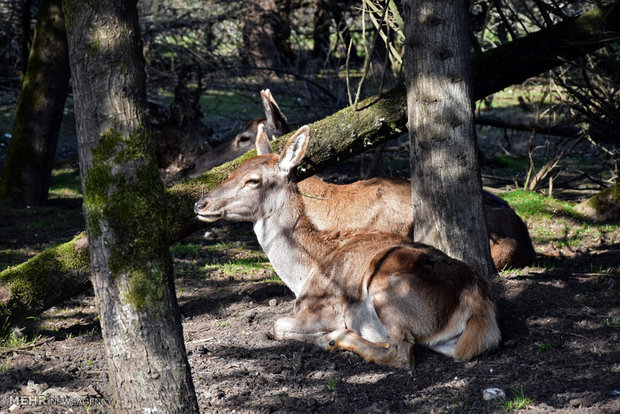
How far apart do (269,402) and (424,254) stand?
168 centimetres

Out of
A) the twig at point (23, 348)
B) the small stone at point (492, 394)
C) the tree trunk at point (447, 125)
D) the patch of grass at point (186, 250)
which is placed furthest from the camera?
the patch of grass at point (186, 250)

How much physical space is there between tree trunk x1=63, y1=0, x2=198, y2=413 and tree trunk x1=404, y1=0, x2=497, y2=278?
3.05 metres

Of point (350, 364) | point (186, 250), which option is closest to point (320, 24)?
point (186, 250)

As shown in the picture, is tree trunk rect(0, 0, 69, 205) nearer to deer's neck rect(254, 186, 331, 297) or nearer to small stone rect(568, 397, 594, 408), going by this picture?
deer's neck rect(254, 186, 331, 297)

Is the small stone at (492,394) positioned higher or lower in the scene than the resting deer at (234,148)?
lower

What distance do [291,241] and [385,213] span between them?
49.6 inches

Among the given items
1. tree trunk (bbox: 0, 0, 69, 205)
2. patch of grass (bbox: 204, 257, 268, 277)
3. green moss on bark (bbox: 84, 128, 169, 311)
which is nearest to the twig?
green moss on bark (bbox: 84, 128, 169, 311)

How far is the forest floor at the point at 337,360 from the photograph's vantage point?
13.9 ft

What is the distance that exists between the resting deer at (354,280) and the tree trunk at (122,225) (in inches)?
76.1

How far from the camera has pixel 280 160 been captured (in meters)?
6.38

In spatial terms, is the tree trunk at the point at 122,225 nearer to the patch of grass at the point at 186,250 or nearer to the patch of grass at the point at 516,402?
the patch of grass at the point at 516,402

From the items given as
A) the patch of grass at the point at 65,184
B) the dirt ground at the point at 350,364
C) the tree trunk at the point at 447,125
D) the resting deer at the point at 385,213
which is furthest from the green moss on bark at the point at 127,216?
the patch of grass at the point at 65,184

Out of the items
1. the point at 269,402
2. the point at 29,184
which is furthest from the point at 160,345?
the point at 29,184

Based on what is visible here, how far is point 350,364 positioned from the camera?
5008mm
